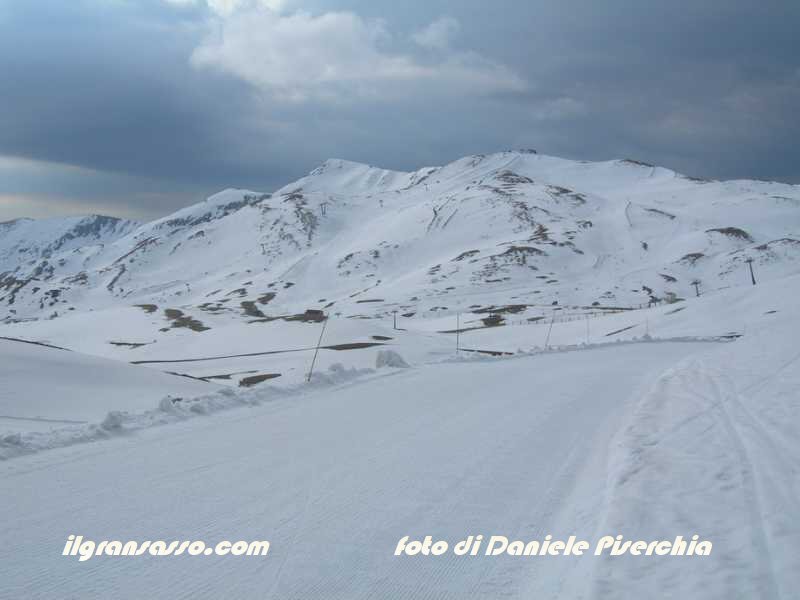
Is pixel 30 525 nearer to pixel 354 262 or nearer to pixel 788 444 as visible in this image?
pixel 788 444

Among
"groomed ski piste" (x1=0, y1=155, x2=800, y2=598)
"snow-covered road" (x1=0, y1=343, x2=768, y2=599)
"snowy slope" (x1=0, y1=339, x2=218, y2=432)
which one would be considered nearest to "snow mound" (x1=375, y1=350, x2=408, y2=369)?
"groomed ski piste" (x1=0, y1=155, x2=800, y2=598)

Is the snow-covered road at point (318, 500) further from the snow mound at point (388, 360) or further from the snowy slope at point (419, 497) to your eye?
the snow mound at point (388, 360)

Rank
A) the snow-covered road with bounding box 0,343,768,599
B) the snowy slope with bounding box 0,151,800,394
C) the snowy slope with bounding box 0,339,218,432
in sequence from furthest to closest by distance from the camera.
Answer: the snowy slope with bounding box 0,151,800,394
the snowy slope with bounding box 0,339,218,432
the snow-covered road with bounding box 0,343,768,599

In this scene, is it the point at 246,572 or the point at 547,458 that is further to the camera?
the point at 547,458

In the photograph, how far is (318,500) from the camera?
5598 millimetres

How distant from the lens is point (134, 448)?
23.1 ft

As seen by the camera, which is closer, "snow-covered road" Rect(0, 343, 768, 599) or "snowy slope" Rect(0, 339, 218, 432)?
"snow-covered road" Rect(0, 343, 768, 599)

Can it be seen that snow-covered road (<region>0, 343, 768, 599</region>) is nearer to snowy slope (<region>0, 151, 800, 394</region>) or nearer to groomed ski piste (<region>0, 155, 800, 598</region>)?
groomed ski piste (<region>0, 155, 800, 598</region>)

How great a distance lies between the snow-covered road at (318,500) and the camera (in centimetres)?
416

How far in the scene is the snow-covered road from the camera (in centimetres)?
416

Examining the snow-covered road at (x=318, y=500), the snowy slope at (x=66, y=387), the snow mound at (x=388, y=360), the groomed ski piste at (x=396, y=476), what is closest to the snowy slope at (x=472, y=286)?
the snow mound at (x=388, y=360)

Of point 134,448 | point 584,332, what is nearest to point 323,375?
point 134,448

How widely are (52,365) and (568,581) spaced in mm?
12165

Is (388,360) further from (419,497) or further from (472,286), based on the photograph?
(472,286)
